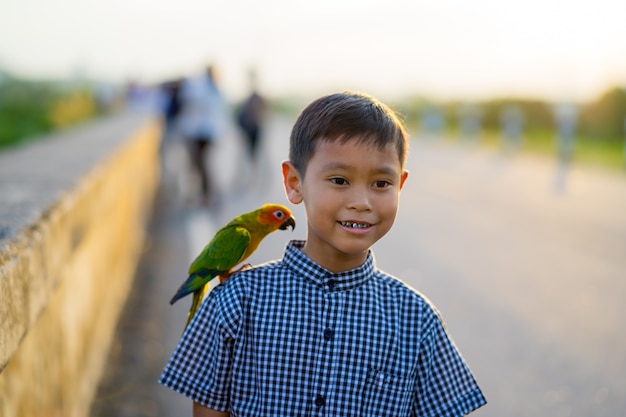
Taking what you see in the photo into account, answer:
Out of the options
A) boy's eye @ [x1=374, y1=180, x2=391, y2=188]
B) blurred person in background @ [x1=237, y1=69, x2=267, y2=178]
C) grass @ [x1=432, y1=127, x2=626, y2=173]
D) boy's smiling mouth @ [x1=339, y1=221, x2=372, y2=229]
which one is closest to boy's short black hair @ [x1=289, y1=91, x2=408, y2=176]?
boy's eye @ [x1=374, y1=180, x2=391, y2=188]

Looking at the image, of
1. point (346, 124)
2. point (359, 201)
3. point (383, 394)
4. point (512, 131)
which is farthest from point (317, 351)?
point (512, 131)

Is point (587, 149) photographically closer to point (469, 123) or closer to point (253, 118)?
point (469, 123)

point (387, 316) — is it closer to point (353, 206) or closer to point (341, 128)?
point (353, 206)

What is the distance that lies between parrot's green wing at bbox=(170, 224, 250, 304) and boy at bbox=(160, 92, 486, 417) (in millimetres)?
273

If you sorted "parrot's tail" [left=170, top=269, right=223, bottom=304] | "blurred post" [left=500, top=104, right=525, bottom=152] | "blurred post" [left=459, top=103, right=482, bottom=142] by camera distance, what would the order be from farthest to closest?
"blurred post" [left=459, top=103, right=482, bottom=142], "blurred post" [left=500, top=104, right=525, bottom=152], "parrot's tail" [left=170, top=269, right=223, bottom=304]

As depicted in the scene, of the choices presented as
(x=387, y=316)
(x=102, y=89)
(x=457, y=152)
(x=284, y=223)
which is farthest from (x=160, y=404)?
(x=102, y=89)

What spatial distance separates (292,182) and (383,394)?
29.0 inches

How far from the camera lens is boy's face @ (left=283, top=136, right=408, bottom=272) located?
226 cm

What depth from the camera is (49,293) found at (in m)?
3.03

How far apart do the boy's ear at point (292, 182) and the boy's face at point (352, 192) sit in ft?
0.39

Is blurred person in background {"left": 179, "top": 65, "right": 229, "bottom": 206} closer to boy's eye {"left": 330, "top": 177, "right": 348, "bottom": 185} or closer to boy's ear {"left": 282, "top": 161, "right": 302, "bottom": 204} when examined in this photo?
boy's ear {"left": 282, "top": 161, "right": 302, "bottom": 204}

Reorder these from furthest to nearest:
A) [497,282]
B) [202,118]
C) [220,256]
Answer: [202,118] < [497,282] < [220,256]

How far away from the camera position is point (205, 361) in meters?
2.31

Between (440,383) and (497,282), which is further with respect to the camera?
(497,282)
